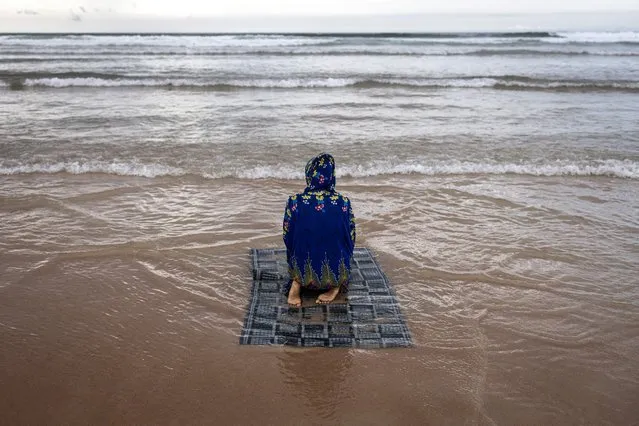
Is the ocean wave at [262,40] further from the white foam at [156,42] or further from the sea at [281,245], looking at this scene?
the sea at [281,245]

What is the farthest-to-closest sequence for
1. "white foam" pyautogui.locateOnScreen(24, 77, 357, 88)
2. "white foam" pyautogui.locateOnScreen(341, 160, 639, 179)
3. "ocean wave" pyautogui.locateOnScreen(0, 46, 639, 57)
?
"ocean wave" pyautogui.locateOnScreen(0, 46, 639, 57), "white foam" pyautogui.locateOnScreen(24, 77, 357, 88), "white foam" pyautogui.locateOnScreen(341, 160, 639, 179)

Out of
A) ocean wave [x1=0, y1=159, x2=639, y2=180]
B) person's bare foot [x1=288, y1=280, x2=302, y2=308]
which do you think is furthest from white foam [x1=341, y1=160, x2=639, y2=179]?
person's bare foot [x1=288, y1=280, x2=302, y2=308]

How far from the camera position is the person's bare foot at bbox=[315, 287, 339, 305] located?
373 centimetres

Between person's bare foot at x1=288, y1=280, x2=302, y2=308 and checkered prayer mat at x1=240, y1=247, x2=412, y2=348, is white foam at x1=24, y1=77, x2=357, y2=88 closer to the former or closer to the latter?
checkered prayer mat at x1=240, y1=247, x2=412, y2=348

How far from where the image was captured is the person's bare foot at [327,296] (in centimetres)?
373

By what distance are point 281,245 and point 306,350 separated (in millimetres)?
1704

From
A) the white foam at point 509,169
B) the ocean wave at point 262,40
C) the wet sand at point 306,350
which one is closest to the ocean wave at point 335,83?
the white foam at point 509,169

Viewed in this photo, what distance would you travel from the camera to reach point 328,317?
11.7 ft

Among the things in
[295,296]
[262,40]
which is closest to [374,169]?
[295,296]

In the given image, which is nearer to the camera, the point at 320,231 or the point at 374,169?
the point at 320,231

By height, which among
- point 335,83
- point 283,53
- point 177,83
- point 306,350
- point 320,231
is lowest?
point 306,350

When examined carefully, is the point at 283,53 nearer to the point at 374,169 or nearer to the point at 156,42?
the point at 156,42

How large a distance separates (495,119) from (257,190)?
6.73m

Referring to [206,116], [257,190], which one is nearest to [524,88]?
[206,116]
